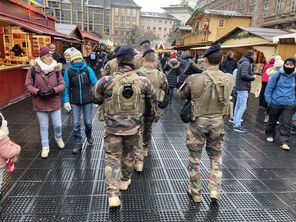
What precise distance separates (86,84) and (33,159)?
160cm

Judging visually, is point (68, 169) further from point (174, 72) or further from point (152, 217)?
point (174, 72)

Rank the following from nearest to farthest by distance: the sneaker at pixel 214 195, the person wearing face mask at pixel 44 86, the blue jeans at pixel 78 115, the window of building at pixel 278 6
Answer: the sneaker at pixel 214 195 → the person wearing face mask at pixel 44 86 → the blue jeans at pixel 78 115 → the window of building at pixel 278 6

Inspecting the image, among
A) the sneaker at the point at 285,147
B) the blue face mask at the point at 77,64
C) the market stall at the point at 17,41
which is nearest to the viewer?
the blue face mask at the point at 77,64

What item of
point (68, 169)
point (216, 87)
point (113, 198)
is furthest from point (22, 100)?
point (216, 87)

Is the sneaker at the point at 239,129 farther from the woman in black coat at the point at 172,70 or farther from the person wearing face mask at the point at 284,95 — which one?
the woman in black coat at the point at 172,70

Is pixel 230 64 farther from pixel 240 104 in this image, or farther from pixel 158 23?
pixel 158 23

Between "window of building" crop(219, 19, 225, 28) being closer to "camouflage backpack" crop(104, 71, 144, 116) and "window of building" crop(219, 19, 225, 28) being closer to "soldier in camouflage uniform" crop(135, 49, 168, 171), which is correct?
"soldier in camouflage uniform" crop(135, 49, 168, 171)

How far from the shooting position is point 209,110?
3000 mm

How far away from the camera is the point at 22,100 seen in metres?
8.92

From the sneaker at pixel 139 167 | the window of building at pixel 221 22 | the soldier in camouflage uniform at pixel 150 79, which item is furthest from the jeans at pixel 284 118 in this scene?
the window of building at pixel 221 22

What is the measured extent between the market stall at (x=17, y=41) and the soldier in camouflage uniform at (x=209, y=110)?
6.85m

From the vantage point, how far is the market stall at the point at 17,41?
8.14 meters

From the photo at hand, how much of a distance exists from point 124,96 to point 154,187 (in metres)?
1.54

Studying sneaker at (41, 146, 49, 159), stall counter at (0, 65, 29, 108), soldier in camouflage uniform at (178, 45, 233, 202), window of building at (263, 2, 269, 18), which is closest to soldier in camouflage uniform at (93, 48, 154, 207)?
soldier in camouflage uniform at (178, 45, 233, 202)
